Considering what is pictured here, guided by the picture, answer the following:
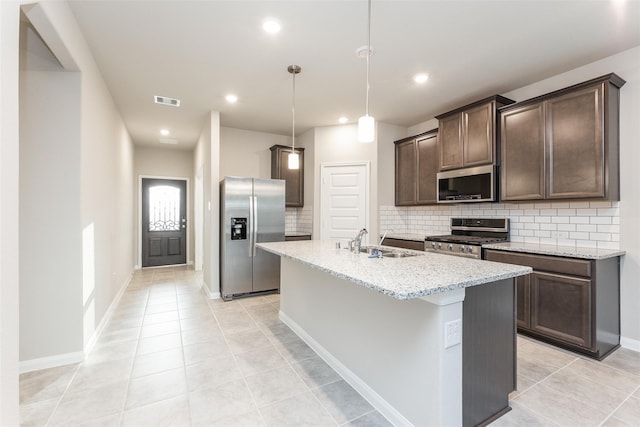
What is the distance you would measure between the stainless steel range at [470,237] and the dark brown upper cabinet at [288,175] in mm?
2391

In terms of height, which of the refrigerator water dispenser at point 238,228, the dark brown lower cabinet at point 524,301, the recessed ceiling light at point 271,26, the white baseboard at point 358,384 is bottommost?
the white baseboard at point 358,384

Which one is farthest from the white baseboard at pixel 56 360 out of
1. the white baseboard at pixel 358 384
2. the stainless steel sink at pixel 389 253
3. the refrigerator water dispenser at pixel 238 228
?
the stainless steel sink at pixel 389 253

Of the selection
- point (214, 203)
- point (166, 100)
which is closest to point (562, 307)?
point (214, 203)

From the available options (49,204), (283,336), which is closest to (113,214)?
(49,204)

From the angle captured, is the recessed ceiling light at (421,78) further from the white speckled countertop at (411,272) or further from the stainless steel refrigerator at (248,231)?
the stainless steel refrigerator at (248,231)

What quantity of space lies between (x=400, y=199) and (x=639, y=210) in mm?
2678

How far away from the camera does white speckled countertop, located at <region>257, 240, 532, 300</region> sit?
1.34 metres

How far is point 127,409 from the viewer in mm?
1876

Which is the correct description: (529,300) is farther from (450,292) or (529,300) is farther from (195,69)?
(195,69)

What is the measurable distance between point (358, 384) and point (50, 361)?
240 cm

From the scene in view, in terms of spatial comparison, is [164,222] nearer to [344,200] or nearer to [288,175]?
[288,175]

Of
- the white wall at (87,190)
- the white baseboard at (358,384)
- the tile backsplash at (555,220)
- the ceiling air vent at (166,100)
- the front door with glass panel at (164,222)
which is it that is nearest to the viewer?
the white baseboard at (358,384)

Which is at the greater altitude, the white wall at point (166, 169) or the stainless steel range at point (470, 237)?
the white wall at point (166, 169)
